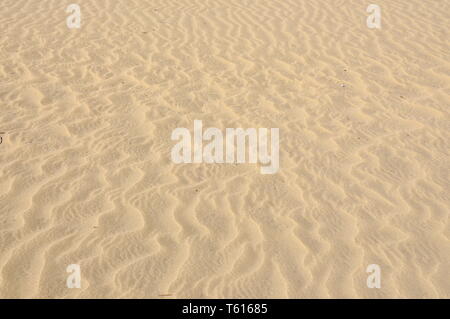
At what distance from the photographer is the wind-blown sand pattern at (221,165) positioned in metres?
3.65

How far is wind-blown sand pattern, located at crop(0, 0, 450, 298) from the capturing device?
144 inches

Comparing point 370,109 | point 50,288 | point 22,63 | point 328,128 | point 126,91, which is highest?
point 22,63

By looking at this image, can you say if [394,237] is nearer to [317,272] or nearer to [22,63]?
[317,272]

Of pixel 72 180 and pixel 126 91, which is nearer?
pixel 72 180

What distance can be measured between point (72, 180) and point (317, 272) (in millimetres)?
2098

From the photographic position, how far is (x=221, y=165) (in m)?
4.89

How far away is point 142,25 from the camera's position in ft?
28.0

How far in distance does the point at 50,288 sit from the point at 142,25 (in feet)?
19.1

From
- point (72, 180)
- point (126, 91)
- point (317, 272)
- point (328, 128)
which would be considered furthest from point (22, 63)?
point (317, 272)

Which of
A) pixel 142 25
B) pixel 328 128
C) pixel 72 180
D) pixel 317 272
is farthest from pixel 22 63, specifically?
pixel 317 272

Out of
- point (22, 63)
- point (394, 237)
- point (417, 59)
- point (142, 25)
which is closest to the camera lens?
point (394, 237)

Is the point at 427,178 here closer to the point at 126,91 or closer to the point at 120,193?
the point at 120,193

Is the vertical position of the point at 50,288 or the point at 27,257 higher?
the point at 27,257

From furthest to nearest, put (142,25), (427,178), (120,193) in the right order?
(142,25) < (427,178) < (120,193)
